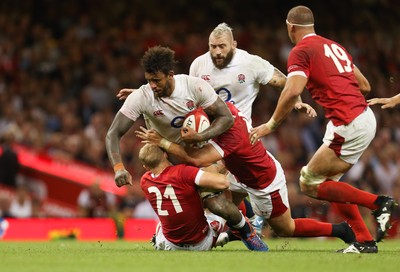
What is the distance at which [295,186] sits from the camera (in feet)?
54.5

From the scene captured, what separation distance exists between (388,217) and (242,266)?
197 cm

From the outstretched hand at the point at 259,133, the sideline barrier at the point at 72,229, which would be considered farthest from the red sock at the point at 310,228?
the sideline barrier at the point at 72,229

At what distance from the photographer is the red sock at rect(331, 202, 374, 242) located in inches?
383

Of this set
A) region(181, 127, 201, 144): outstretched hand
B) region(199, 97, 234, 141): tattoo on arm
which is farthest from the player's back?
region(181, 127, 201, 144): outstretched hand

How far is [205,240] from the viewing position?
10.0 meters

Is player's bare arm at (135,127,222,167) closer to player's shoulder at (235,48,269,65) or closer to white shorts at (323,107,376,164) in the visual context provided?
white shorts at (323,107,376,164)

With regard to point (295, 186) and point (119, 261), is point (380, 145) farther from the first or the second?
point (119, 261)

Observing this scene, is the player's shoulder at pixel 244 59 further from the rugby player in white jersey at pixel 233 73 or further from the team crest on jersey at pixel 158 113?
the team crest on jersey at pixel 158 113

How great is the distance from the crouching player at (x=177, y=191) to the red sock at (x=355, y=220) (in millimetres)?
1304

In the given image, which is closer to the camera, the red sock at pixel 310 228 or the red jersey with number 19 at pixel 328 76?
the red jersey with number 19 at pixel 328 76

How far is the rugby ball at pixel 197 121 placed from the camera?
9602 mm

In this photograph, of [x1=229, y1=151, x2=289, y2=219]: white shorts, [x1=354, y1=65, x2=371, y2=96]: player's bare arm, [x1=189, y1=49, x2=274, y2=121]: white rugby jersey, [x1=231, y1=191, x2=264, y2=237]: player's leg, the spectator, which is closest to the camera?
[x1=354, y1=65, x2=371, y2=96]: player's bare arm

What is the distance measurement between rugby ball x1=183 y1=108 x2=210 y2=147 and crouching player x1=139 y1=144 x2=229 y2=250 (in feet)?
1.31

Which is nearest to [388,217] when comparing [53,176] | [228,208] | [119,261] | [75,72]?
[228,208]
